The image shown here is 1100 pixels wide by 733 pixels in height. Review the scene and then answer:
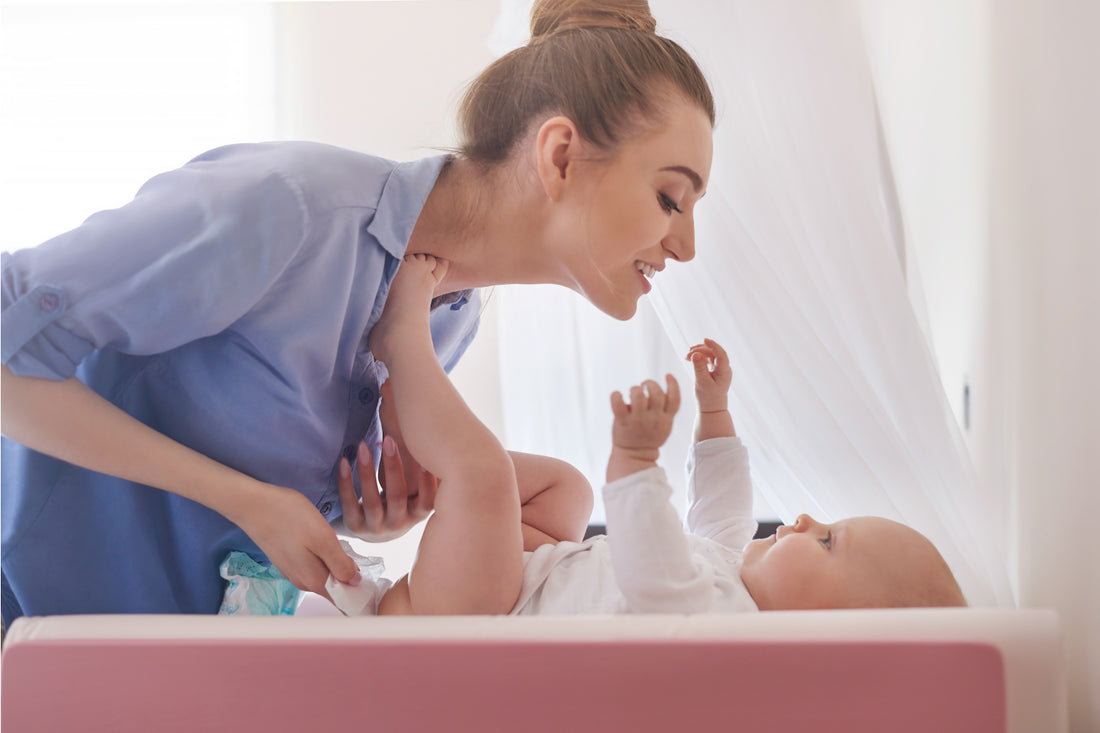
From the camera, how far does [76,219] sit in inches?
96.9

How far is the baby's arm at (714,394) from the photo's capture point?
1421 mm

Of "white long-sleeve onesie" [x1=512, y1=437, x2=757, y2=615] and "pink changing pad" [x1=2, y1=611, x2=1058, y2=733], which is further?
"white long-sleeve onesie" [x1=512, y1=437, x2=757, y2=615]

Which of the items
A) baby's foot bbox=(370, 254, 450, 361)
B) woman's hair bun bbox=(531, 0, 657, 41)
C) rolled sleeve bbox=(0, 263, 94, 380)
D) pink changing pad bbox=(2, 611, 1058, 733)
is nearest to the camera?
pink changing pad bbox=(2, 611, 1058, 733)

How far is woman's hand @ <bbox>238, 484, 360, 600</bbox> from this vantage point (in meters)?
0.98

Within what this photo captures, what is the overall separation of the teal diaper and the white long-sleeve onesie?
0.34m

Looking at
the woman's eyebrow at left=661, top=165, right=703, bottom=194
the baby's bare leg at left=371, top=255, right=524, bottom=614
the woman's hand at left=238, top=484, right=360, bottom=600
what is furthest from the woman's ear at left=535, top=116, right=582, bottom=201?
the woman's hand at left=238, top=484, right=360, bottom=600

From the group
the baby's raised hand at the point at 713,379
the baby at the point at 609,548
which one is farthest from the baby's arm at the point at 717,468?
the baby at the point at 609,548

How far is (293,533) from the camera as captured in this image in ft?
3.23

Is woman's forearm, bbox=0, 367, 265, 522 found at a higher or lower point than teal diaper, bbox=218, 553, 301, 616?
higher

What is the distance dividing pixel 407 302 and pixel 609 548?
0.40 metres

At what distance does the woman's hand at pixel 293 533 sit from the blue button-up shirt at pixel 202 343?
0.15m

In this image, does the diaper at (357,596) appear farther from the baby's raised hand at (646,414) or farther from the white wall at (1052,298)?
the white wall at (1052,298)

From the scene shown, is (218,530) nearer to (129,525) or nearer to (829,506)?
(129,525)

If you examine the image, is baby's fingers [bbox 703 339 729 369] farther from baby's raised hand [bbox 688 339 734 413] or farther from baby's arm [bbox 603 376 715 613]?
baby's arm [bbox 603 376 715 613]
